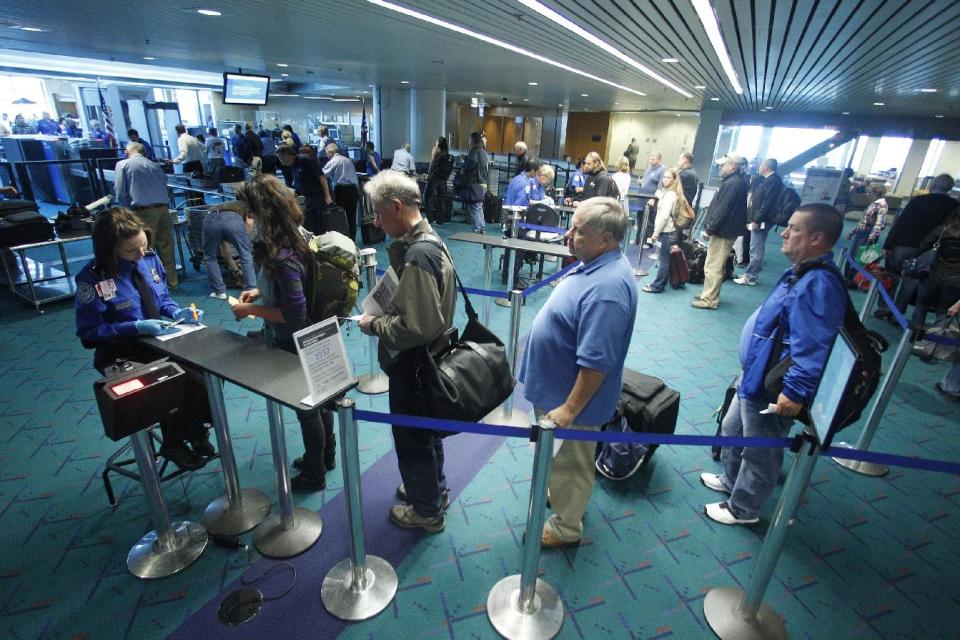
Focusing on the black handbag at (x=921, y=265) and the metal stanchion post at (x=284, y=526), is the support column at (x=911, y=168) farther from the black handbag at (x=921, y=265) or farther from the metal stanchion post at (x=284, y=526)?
the metal stanchion post at (x=284, y=526)

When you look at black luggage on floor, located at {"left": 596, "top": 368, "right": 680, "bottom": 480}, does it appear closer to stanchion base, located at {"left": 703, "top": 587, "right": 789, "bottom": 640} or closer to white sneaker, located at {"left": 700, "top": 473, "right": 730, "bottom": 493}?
white sneaker, located at {"left": 700, "top": 473, "right": 730, "bottom": 493}

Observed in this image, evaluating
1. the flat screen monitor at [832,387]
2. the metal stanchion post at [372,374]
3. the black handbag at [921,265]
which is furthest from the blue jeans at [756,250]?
the flat screen monitor at [832,387]

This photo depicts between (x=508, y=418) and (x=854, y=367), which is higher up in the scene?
(x=854, y=367)

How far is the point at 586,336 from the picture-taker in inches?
68.7

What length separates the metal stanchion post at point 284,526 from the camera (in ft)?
A: 7.03

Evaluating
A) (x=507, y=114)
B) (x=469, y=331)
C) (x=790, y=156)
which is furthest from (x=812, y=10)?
(x=507, y=114)

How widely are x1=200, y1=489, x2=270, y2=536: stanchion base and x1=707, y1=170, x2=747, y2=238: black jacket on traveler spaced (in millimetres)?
5090

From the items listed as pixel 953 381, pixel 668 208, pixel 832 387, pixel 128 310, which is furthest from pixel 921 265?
pixel 128 310

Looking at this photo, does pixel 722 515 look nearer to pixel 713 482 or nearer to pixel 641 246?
pixel 713 482

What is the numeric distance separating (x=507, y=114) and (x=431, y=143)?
1304cm

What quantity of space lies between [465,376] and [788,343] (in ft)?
4.59

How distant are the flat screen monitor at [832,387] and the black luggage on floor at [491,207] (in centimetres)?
888

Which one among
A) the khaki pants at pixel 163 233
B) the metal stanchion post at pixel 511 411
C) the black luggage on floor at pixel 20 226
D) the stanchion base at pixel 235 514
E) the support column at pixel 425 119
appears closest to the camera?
the stanchion base at pixel 235 514

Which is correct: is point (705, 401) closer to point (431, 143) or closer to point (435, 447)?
point (435, 447)
